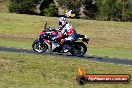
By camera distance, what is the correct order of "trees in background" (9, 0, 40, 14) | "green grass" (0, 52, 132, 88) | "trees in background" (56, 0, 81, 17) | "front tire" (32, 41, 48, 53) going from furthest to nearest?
"trees in background" (56, 0, 81, 17)
"trees in background" (9, 0, 40, 14)
"front tire" (32, 41, 48, 53)
"green grass" (0, 52, 132, 88)

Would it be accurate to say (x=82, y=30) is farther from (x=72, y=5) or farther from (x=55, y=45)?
(x=55, y=45)

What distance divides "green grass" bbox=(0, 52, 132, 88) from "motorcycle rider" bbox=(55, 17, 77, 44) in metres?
3.94

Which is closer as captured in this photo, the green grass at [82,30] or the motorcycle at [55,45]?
the motorcycle at [55,45]

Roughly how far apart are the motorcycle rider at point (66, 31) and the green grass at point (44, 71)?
394 cm

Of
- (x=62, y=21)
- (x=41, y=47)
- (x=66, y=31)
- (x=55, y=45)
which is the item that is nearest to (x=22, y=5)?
(x=41, y=47)

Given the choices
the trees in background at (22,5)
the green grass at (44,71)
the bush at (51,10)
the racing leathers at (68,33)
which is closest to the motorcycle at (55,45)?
the racing leathers at (68,33)

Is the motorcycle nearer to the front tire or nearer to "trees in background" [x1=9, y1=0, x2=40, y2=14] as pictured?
the front tire

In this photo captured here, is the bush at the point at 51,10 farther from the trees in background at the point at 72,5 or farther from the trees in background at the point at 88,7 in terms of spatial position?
the trees in background at the point at 72,5

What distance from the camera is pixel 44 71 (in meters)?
18.1

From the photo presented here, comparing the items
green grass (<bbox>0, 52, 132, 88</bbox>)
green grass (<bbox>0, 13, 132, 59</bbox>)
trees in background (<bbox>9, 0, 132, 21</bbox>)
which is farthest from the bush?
green grass (<bbox>0, 52, 132, 88</bbox>)

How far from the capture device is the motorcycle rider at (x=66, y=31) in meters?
25.2

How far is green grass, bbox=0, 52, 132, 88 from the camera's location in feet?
53.1

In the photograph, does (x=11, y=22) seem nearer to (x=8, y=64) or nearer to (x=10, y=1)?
(x=10, y=1)

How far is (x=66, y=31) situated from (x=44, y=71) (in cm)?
761
